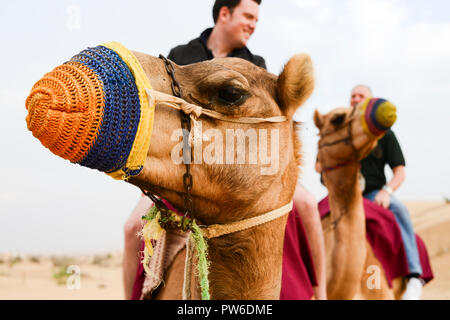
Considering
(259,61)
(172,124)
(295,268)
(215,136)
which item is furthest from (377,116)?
(172,124)

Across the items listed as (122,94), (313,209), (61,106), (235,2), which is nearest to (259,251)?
(122,94)

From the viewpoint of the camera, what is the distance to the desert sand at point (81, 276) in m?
12.8

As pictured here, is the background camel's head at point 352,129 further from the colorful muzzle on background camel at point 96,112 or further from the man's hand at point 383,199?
the colorful muzzle on background camel at point 96,112

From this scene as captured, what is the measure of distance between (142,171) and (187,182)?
0.67ft

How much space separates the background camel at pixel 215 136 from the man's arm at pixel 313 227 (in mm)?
1059

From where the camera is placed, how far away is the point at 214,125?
2.06 metres

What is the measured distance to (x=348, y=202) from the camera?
5.16 m

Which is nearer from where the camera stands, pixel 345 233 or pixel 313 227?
pixel 313 227

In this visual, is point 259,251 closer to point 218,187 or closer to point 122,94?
point 218,187

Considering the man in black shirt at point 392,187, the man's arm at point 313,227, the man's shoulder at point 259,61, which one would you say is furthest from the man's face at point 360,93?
Result: the man's arm at point 313,227

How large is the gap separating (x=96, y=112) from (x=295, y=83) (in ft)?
3.36

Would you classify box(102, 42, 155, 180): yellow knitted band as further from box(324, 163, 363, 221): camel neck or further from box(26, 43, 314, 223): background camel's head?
box(324, 163, 363, 221): camel neck

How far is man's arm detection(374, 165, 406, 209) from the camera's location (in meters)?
6.15

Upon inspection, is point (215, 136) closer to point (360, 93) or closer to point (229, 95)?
point (229, 95)
